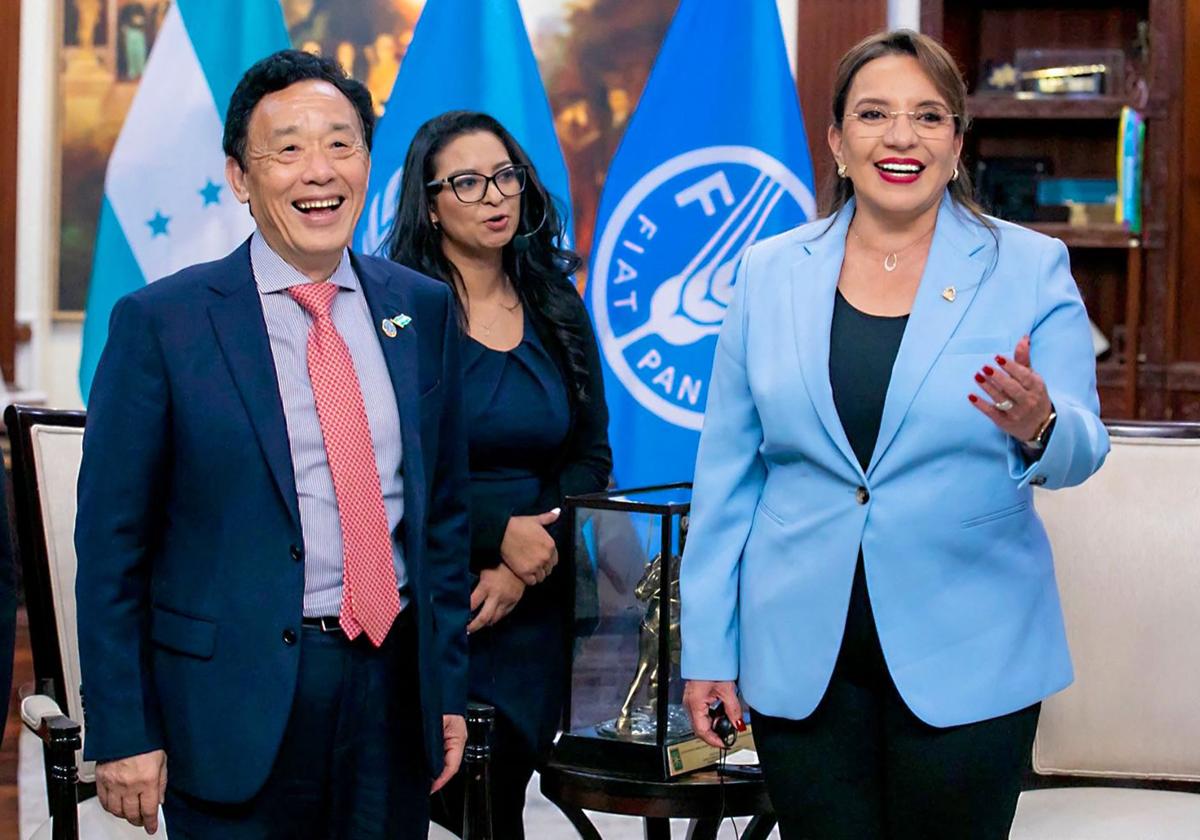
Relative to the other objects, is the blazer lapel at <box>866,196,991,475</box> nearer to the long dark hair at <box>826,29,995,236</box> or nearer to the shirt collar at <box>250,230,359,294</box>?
the long dark hair at <box>826,29,995,236</box>

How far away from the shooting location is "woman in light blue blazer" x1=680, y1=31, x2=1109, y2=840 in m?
1.86

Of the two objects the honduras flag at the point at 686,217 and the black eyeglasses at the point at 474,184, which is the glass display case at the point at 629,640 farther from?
the honduras flag at the point at 686,217

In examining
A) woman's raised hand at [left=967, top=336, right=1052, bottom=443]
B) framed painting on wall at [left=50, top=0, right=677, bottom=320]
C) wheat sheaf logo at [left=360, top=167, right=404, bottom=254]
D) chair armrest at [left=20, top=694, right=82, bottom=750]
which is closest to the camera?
woman's raised hand at [left=967, top=336, right=1052, bottom=443]

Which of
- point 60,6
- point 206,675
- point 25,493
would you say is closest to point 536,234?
point 25,493

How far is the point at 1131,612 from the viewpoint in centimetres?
267

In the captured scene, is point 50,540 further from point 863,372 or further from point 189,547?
point 863,372

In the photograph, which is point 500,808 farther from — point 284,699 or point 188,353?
point 188,353

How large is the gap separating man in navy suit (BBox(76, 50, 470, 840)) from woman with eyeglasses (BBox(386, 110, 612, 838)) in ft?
2.22

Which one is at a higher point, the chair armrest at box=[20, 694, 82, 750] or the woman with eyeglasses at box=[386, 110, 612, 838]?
the woman with eyeglasses at box=[386, 110, 612, 838]

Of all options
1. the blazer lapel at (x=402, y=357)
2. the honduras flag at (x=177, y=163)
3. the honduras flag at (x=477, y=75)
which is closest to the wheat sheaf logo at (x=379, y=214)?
the honduras flag at (x=477, y=75)

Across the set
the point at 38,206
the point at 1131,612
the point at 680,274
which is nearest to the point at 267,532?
the point at 1131,612

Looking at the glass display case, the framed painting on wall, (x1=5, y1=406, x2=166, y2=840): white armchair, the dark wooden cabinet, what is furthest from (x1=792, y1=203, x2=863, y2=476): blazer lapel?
the framed painting on wall

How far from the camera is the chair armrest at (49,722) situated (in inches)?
85.9

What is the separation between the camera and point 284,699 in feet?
5.88
